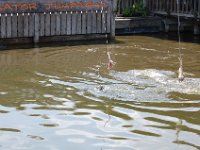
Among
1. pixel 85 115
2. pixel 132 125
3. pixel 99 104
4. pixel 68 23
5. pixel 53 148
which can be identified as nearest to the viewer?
pixel 53 148

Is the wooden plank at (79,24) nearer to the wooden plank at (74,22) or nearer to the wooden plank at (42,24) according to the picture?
the wooden plank at (74,22)

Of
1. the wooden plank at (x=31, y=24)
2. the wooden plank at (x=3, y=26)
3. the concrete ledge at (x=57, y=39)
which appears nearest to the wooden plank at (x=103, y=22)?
the concrete ledge at (x=57, y=39)

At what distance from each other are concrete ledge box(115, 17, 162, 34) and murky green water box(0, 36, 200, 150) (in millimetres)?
6145

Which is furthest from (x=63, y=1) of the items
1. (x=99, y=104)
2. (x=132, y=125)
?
(x=132, y=125)

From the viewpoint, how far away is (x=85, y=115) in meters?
8.30

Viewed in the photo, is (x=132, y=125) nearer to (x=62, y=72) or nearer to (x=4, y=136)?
(x=4, y=136)

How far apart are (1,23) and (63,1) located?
8.23ft

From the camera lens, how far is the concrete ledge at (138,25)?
20.6 metres

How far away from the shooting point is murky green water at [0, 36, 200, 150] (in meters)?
7.08

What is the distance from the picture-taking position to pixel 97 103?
8.98 metres

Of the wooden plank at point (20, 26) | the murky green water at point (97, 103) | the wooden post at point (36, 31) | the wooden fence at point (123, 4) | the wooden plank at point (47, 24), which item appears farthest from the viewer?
the wooden fence at point (123, 4)

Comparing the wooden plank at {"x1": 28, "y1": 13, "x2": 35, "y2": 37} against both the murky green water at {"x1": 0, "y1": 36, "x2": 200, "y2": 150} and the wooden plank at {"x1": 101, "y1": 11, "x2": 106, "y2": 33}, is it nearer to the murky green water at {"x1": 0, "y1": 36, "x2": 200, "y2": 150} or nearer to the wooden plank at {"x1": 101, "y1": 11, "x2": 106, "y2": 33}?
the wooden plank at {"x1": 101, "y1": 11, "x2": 106, "y2": 33}

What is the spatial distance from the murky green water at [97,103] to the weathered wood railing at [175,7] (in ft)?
17.2

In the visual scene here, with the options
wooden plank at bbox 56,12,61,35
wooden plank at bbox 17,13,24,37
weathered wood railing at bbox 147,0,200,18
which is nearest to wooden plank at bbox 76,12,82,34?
wooden plank at bbox 56,12,61,35
